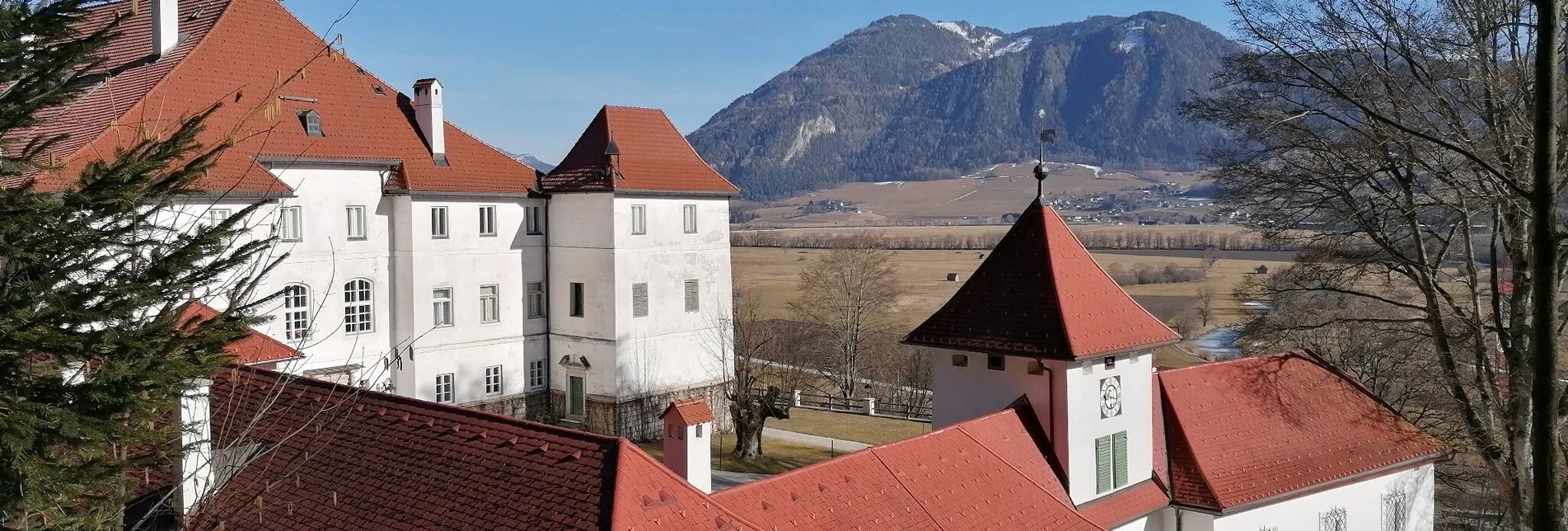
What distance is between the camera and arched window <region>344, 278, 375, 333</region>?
28.7 meters

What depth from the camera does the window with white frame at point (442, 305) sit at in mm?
30031

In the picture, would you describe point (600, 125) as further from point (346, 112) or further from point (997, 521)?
point (997, 521)

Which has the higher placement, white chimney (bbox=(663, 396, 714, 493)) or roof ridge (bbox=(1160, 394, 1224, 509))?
white chimney (bbox=(663, 396, 714, 493))

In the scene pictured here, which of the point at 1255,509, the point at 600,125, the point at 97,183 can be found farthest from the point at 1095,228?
the point at 97,183

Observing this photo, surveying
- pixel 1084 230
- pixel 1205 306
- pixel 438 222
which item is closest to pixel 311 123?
pixel 438 222

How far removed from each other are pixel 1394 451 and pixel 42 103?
20677mm

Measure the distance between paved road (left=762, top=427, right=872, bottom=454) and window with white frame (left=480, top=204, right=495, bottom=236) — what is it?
10074 millimetres

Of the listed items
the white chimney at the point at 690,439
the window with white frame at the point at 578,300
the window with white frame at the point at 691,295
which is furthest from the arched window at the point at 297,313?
the white chimney at the point at 690,439

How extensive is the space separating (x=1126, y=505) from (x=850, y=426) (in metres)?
20.1

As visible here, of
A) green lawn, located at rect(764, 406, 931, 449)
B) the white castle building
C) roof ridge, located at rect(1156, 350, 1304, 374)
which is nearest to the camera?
roof ridge, located at rect(1156, 350, 1304, 374)

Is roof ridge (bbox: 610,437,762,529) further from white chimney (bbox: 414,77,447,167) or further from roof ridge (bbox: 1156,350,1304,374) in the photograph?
white chimney (bbox: 414,77,447,167)

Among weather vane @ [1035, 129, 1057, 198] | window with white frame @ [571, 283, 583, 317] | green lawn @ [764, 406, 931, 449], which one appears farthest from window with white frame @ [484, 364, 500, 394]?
weather vane @ [1035, 129, 1057, 198]

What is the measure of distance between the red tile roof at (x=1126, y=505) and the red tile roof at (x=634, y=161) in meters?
17.8

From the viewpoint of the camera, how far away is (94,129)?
22156mm
